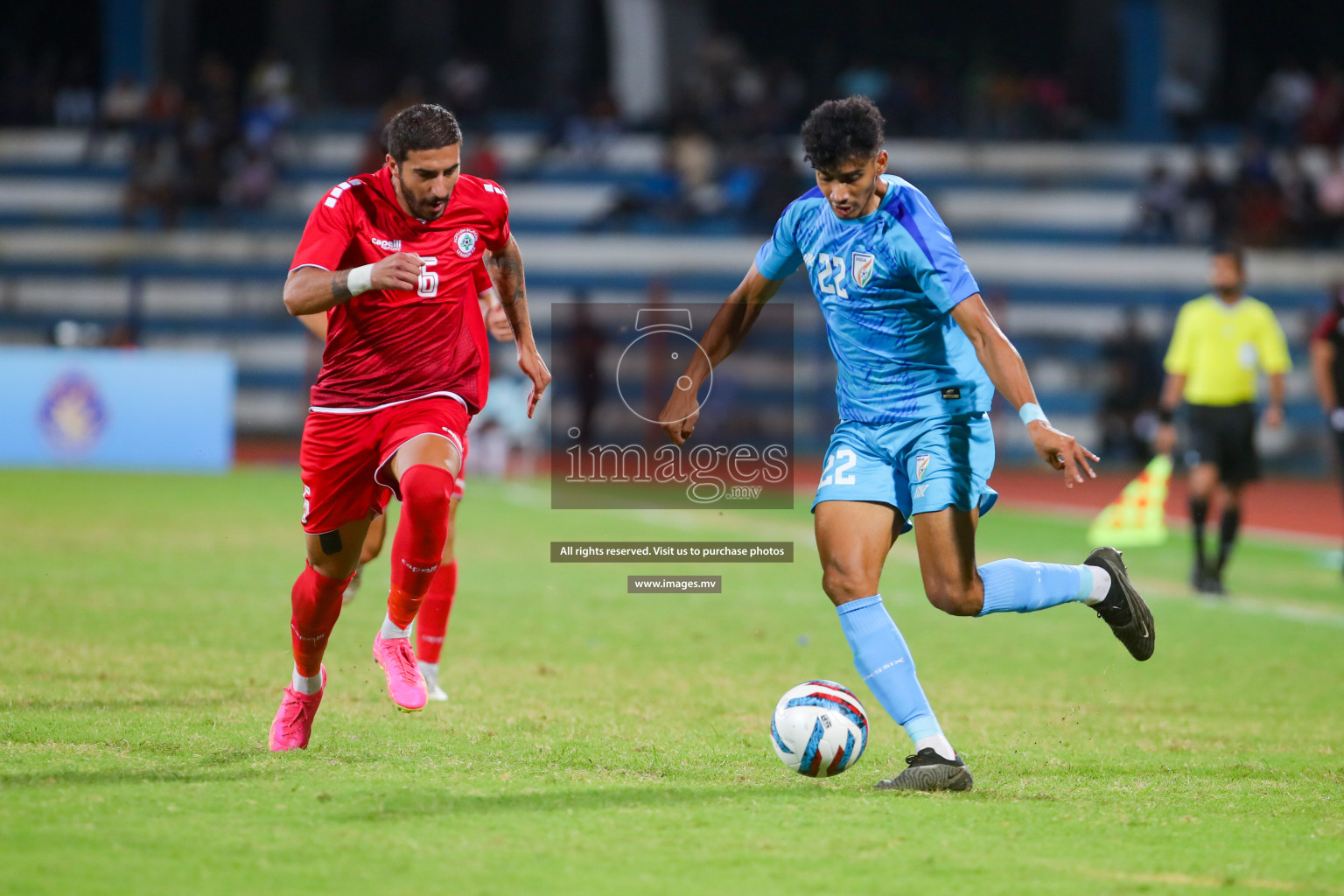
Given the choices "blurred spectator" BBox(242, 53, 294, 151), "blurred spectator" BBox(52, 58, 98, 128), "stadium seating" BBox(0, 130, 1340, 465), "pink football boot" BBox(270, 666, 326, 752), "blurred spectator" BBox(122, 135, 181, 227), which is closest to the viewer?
"pink football boot" BBox(270, 666, 326, 752)

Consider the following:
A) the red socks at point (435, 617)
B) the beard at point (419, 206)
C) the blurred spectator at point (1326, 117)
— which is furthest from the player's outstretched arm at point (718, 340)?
the blurred spectator at point (1326, 117)

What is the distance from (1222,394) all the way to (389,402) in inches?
295

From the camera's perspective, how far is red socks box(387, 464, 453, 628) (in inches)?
211

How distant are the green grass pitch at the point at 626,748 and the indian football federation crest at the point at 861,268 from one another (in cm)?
169

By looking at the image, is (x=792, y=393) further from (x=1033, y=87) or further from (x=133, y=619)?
(x=133, y=619)

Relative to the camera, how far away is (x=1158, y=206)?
2608cm

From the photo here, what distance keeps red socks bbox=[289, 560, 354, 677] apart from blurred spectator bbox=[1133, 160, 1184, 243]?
2282 centimetres

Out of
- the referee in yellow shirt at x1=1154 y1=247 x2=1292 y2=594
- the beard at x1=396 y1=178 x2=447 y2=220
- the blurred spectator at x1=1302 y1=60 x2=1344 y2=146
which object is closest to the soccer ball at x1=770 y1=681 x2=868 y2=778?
the beard at x1=396 y1=178 x2=447 y2=220

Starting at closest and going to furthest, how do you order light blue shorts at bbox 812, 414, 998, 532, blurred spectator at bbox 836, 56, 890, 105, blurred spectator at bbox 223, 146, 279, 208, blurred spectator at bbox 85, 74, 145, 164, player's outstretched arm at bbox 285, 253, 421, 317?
player's outstretched arm at bbox 285, 253, 421, 317
light blue shorts at bbox 812, 414, 998, 532
blurred spectator at bbox 223, 146, 279, 208
blurred spectator at bbox 85, 74, 145, 164
blurred spectator at bbox 836, 56, 890, 105

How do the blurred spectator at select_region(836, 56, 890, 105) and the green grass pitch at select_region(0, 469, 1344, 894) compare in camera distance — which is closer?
the green grass pitch at select_region(0, 469, 1344, 894)

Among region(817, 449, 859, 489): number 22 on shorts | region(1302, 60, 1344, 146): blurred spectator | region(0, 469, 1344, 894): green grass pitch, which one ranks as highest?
region(1302, 60, 1344, 146): blurred spectator

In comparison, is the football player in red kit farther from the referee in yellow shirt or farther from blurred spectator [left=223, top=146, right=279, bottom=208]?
blurred spectator [left=223, top=146, right=279, bottom=208]

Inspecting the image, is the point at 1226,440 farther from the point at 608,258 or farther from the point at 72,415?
the point at 608,258

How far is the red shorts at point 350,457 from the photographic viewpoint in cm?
555
